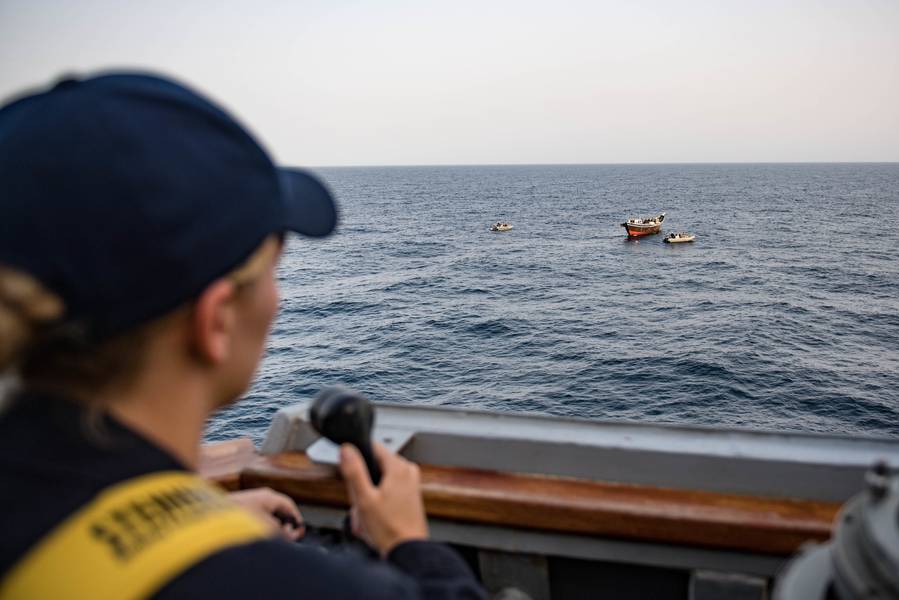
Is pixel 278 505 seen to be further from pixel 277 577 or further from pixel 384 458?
pixel 277 577

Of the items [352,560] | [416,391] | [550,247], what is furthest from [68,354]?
[550,247]

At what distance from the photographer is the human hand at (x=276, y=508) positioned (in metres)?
1.97

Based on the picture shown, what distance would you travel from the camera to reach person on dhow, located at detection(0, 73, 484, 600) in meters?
0.77

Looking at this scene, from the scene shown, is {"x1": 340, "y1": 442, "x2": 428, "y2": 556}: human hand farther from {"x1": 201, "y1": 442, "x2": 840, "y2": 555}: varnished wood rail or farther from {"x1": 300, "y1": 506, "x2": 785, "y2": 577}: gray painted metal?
{"x1": 300, "y1": 506, "x2": 785, "y2": 577}: gray painted metal

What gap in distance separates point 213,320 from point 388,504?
1.85 ft

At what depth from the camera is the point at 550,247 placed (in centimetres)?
5822

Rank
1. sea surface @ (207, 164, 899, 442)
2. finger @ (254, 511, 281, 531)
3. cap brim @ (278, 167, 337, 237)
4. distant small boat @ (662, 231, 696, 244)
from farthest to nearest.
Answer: distant small boat @ (662, 231, 696, 244) < sea surface @ (207, 164, 899, 442) < finger @ (254, 511, 281, 531) < cap brim @ (278, 167, 337, 237)

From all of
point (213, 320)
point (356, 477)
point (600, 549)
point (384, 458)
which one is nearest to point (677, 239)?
point (600, 549)

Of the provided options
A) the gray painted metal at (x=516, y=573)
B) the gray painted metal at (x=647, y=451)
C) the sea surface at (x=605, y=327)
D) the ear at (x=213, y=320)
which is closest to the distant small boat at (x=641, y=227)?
the sea surface at (x=605, y=327)

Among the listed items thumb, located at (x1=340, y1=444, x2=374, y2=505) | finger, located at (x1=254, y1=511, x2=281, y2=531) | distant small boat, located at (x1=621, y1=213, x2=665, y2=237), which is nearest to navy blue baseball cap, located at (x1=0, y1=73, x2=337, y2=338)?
thumb, located at (x1=340, y1=444, x2=374, y2=505)

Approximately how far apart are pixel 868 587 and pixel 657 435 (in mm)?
1023

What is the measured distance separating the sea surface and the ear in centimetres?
2026

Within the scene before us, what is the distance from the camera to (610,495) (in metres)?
1.92

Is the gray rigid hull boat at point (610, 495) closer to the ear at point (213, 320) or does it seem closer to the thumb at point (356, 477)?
the thumb at point (356, 477)
